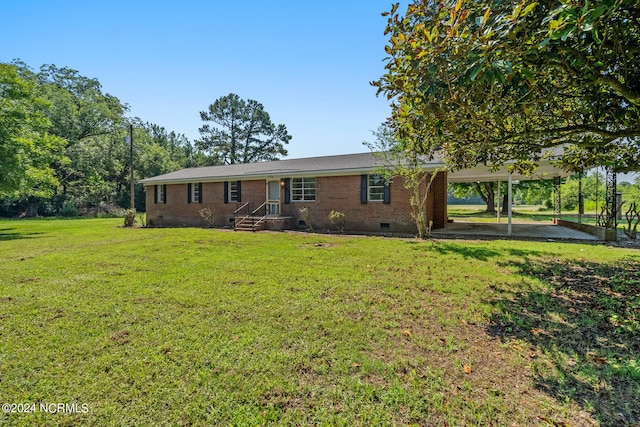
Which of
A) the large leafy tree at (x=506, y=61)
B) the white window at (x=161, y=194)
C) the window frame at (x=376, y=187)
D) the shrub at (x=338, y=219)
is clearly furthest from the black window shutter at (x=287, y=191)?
the large leafy tree at (x=506, y=61)

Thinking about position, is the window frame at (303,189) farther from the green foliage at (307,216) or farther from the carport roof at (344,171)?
the green foliage at (307,216)

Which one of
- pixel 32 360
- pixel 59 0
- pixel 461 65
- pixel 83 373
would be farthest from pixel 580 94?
pixel 59 0

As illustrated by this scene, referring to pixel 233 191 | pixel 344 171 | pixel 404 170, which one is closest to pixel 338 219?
pixel 344 171

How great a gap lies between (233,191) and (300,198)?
4.51 metres

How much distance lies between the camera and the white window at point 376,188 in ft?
44.8

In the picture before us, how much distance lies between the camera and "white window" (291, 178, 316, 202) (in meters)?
15.6

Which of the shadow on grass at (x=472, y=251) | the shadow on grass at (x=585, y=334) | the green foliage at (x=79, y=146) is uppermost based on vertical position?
the green foliage at (x=79, y=146)

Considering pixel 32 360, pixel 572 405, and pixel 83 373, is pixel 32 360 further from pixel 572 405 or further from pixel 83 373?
pixel 572 405

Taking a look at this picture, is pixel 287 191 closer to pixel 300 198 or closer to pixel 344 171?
pixel 300 198

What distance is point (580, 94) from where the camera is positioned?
16.7 feet

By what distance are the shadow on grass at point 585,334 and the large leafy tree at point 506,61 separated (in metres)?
2.48

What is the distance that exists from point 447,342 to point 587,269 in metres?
→ 5.14

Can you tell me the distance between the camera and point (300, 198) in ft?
52.5

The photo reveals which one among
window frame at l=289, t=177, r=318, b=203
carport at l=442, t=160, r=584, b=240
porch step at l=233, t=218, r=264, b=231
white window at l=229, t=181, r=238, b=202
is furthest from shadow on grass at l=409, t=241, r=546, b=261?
white window at l=229, t=181, r=238, b=202
